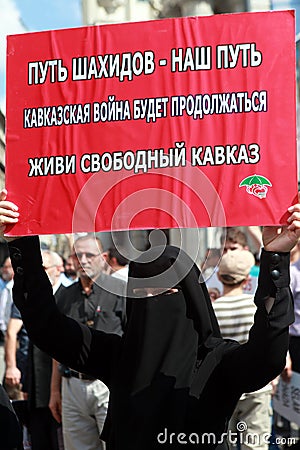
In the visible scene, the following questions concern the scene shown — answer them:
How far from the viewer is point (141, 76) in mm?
2863

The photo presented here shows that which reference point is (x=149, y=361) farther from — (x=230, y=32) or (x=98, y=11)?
(x=98, y=11)

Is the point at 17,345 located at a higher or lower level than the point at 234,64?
lower

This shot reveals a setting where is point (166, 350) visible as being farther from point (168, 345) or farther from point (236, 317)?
point (236, 317)

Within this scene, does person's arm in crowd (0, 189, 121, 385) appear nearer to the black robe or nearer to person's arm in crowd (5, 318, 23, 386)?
the black robe

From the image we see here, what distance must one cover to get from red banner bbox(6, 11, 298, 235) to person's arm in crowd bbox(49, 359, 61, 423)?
2.87 meters

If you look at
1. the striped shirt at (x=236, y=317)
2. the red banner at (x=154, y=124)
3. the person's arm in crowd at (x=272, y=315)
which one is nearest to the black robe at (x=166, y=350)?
the person's arm in crowd at (x=272, y=315)

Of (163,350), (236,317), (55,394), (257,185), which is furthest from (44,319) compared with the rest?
(55,394)

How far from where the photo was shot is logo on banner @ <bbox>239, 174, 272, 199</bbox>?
2.71 metres

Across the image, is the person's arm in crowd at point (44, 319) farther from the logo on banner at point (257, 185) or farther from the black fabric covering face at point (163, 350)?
the logo on banner at point (257, 185)

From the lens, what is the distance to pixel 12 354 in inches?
245

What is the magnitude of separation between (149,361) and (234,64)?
1203 mm

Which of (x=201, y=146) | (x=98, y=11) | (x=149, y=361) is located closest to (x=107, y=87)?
(x=201, y=146)

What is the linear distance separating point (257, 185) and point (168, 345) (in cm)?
72

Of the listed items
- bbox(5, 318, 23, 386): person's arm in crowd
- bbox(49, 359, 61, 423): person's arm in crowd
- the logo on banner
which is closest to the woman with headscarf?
the logo on banner
